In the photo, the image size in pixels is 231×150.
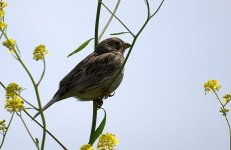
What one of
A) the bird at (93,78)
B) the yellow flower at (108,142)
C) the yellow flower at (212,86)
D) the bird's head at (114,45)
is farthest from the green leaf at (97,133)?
the bird's head at (114,45)

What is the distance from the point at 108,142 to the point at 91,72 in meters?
4.64

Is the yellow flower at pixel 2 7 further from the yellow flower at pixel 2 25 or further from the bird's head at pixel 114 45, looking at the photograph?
the bird's head at pixel 114 45

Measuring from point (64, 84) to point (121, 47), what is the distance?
6.51 feet

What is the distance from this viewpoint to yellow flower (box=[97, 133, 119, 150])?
3.01 meters

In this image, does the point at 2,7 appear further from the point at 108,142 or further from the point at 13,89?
the point at 108,142

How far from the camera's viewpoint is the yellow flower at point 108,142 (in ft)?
9.86

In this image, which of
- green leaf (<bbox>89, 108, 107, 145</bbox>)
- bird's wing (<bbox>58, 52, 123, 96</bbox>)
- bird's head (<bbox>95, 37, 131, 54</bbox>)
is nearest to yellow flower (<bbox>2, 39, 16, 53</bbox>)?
green leaf (<bbox>89, 108, 107, 145</bbox>)

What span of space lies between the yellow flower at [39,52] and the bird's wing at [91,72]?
3124 millimetres

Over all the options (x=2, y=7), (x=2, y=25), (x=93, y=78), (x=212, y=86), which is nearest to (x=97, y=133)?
(x=2, y=25)

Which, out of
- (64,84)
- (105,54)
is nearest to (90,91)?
(64,84)

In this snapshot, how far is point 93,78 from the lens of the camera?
7438 mm

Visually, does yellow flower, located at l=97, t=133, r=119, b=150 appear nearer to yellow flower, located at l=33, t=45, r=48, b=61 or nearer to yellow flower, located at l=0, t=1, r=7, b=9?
yellow flower, located at l=33, t=45, r=48, b=61

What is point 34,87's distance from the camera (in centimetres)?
326

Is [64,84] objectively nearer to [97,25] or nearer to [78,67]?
[78,67]
